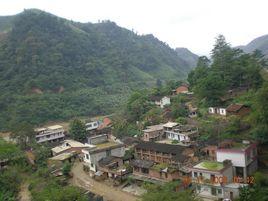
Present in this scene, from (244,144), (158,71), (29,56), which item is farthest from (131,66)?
(244,144)

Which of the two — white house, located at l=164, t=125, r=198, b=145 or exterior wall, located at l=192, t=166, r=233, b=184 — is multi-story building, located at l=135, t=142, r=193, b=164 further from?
exterior wall, located at l=192, t=166, r=233, b=184

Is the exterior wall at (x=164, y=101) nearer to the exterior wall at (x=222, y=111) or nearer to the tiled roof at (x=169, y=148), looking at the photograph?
the exterior wall at (x=222, y=111)

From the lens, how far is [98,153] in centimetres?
3894

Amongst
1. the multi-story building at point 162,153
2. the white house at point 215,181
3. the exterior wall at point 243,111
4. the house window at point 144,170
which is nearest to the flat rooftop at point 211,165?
the white house at point 215,181

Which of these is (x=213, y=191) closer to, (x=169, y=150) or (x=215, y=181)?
(x=215, y=181)

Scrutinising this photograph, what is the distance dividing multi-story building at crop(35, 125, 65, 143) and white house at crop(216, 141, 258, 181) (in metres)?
32.0

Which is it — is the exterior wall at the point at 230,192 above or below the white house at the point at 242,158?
below

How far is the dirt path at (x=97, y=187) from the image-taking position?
104ft

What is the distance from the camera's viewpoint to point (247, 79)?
4622 centimetres

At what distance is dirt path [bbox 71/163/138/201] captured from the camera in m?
31.7

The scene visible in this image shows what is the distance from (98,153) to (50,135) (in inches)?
705

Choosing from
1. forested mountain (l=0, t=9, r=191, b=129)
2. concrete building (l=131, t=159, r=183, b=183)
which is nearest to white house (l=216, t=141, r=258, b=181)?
concrete building (l=131, t=159, r=183, b=183)

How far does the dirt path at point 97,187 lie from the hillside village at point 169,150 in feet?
0.33

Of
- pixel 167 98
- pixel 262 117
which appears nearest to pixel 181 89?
pixel 167 98
